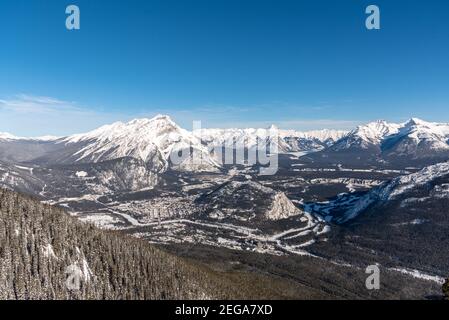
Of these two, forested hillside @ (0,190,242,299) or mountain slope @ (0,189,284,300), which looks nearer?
mountain slope @ (0,189,284,300)

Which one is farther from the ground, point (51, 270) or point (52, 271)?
point (51, 270)

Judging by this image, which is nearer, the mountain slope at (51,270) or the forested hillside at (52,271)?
the mountain slope at (51,270)
